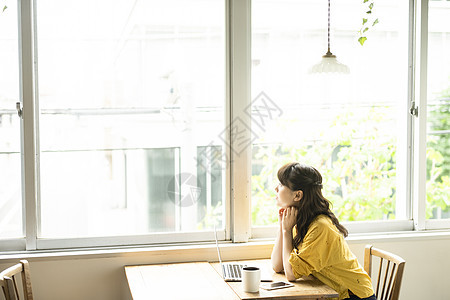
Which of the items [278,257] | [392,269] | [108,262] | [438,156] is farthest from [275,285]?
[438,156]

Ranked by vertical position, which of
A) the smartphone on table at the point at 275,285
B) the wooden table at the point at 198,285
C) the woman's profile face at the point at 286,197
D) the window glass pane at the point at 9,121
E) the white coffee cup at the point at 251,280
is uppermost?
the window glass pane at the point at 9,121

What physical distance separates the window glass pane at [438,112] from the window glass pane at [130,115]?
4.14 feet

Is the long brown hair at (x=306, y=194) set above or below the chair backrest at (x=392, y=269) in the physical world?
above

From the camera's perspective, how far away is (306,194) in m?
2.79

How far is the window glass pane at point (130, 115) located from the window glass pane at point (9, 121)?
13cm

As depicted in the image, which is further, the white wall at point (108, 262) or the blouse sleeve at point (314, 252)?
the white wall at point (108, 262)

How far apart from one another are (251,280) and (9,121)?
1.50m

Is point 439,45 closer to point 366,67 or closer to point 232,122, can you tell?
point 366,67

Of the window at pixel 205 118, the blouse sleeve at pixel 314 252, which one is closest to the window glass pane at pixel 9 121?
the window at pixel 205 118

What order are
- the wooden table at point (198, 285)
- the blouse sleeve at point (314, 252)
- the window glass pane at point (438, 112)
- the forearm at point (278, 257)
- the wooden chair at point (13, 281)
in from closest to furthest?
the wooden chair at point (13, 281), the wooden table at point (198, 285), the blouse sleeve at point (314, 252), the forearm at point (278, 257), the window glass pane at point (438, 112)

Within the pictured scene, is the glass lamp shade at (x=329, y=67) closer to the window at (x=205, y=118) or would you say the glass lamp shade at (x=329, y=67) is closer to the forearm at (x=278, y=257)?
the window at (x=205, y=118)

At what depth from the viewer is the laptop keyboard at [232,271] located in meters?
2.73

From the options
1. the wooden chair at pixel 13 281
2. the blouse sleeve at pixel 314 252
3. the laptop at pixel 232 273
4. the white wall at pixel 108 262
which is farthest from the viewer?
the white wall at pixel 108 262

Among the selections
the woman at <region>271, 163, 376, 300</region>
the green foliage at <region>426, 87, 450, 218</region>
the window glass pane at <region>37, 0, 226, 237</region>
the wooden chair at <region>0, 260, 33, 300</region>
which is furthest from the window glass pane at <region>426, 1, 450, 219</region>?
the wooden chair at <region>0, 260, 33, 300</region>
